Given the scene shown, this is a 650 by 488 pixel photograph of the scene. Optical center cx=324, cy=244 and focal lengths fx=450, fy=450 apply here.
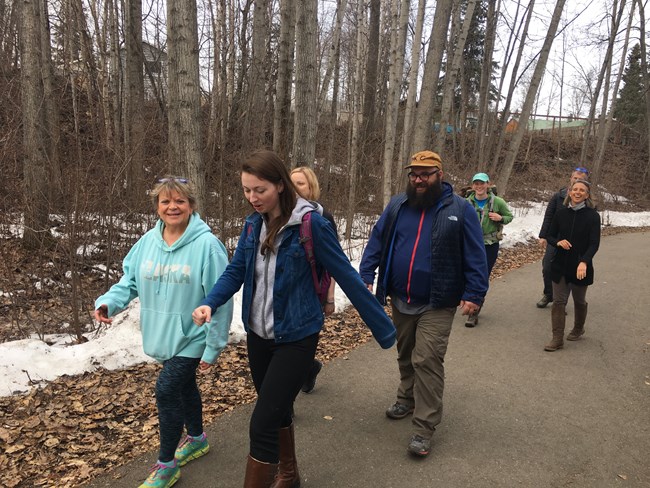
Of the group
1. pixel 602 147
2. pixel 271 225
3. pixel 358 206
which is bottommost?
pixel 358 206

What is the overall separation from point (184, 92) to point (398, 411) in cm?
452

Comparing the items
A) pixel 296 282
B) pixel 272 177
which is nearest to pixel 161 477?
pixel 296 282

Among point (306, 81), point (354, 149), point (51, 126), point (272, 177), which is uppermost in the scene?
point (306, 81)

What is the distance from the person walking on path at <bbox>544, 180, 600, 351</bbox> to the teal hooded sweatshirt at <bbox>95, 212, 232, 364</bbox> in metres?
4.23

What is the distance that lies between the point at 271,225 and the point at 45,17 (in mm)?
11249

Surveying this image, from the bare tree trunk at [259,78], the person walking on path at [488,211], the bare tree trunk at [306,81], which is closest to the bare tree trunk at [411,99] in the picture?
the bare tree trunk at [259,78]

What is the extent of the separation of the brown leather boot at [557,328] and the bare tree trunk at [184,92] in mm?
4765

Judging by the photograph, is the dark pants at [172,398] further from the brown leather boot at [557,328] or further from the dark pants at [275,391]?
the brown leather boot at [557,328]

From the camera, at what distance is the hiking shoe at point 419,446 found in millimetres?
3256

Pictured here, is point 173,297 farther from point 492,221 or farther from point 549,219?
point 549,219

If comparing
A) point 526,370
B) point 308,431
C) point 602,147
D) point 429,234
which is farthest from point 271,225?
point 602,147

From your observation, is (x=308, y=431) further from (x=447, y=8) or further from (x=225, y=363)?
(x=447, y=8)

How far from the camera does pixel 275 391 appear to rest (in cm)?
235

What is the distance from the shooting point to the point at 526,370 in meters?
4.87
